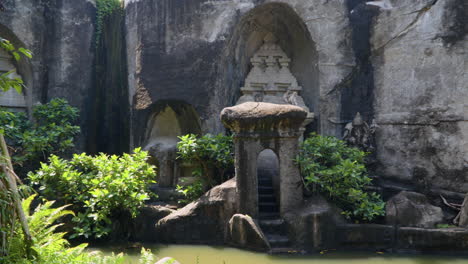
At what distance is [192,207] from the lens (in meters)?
7.41

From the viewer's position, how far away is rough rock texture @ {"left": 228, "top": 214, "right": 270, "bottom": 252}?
6586mm

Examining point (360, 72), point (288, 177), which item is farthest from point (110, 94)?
point (360, 72)

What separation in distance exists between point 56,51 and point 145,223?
6.19m

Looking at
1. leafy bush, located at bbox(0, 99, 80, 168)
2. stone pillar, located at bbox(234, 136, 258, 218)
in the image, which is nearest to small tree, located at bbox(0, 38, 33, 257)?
stone pillar, located at bbox(234, 136, 258, 218)

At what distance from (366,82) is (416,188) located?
3.03 metres

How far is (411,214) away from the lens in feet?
23.7

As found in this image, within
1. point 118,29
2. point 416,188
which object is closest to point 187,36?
point 118,29

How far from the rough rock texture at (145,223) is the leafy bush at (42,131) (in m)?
3.16

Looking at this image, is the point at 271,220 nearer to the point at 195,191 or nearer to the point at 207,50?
the point at 195,191

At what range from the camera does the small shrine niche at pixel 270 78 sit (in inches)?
456

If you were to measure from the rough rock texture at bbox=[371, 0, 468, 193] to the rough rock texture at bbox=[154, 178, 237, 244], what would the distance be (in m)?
4.68

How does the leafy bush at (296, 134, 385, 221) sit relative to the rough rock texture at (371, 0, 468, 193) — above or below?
below

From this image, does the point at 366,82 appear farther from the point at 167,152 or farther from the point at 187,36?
the point at 167,152

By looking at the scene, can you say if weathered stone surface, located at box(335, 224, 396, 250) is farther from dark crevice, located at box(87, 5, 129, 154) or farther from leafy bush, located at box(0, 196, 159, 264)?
dark crevice, located at box(87, 5, 129, 154)
